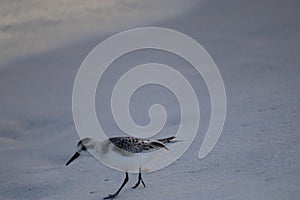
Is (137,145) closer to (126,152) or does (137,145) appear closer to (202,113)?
(126,152)

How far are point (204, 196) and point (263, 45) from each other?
3.57 meters

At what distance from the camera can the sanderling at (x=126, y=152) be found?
Result: 4.20 meters

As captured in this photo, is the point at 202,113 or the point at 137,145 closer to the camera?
the point at 137,145

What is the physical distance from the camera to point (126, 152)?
420 centimetres

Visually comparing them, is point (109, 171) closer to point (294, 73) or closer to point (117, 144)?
point (117, 144)

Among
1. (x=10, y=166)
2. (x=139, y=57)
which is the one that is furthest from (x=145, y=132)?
(x=139, y=57)

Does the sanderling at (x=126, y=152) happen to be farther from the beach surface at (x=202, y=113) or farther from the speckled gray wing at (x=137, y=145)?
the beach surface at (x=202, y=113)

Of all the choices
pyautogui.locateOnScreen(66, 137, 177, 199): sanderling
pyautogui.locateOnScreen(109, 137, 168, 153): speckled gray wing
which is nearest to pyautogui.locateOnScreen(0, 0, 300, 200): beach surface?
pyautogui.locateOnScreen(66, 137, 177, 199): sanderling

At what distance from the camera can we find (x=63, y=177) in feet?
15.3

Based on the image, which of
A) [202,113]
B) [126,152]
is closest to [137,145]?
[126,152]

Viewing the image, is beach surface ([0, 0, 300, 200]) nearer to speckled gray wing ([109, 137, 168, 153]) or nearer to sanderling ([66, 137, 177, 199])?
sanderling ([66, 137, 177, 199])

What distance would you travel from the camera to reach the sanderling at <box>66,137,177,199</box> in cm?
420

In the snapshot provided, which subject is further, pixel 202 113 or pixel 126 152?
pixel 202 113

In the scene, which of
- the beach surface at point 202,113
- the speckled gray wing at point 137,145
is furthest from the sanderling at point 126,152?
the beach surface at point 202,113
